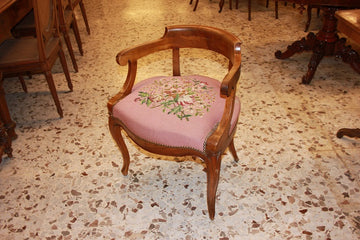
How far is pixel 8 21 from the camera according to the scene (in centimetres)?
235

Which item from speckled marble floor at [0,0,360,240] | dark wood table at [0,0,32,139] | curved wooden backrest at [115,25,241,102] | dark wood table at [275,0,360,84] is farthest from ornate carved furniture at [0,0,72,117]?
dark wood table at [275,0,360,84]

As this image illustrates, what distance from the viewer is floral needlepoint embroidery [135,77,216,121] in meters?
1.35

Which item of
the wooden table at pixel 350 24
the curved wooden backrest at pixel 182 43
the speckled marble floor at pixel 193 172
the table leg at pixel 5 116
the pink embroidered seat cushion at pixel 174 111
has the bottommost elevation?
the speckled marble floor at pixel 193 172

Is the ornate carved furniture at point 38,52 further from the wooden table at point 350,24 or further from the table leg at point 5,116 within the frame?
the wooden table at point 350,24

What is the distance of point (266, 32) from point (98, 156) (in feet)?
8.17

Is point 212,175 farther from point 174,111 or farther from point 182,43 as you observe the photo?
point 182,43

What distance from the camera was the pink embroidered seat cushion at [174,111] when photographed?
4.18 feet

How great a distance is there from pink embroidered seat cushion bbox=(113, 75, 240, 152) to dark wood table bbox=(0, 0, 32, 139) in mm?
935

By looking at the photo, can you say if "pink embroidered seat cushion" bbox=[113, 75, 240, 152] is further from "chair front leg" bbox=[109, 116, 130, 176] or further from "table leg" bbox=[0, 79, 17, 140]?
"table leg" bbox=[0, 79, 17, 140]

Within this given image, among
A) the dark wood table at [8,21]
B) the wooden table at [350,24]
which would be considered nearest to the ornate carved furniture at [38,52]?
the dark wood table at [8,21]

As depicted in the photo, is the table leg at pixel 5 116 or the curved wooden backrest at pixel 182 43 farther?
the table leg at pixel 5 116

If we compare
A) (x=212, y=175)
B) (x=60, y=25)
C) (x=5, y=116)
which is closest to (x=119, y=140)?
(x=212, y=175)

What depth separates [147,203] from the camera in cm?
157

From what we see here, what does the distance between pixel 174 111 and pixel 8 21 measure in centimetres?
179
